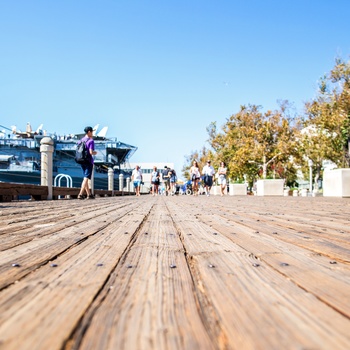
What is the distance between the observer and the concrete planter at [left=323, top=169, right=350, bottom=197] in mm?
12102

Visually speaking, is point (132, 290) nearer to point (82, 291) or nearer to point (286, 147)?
point (82, 291)

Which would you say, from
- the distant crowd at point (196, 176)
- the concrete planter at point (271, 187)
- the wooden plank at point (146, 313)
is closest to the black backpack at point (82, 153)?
the distant crowd at point (196, 176)

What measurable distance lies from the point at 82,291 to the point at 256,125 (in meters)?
35.0

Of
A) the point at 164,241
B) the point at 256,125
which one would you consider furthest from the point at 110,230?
the point at 256,125

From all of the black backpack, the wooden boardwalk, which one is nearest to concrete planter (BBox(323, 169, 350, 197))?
the black backpack

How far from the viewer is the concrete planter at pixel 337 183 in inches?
476

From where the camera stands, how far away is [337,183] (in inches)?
494

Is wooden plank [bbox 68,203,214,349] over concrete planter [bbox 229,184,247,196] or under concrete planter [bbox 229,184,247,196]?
under

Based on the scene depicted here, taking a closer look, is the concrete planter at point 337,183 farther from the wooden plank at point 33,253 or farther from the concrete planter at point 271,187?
the wooden plank at point 33,253

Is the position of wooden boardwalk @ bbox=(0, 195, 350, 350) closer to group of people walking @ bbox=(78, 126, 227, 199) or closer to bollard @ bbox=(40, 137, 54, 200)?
group of people walking @ bbox=(78, 126, 227, 199)

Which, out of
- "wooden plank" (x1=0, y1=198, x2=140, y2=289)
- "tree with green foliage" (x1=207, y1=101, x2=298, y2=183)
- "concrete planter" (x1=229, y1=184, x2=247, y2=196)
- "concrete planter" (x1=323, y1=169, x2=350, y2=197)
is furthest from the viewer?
"tree with green foliage" (x1=207, y1=101, x2=298, y2=183)

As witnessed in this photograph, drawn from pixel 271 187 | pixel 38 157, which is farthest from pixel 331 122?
pixel 38 157

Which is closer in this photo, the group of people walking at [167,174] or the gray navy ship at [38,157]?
the group of people walking at [167,174]

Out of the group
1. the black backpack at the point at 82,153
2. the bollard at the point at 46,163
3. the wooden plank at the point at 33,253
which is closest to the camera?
the wooden plank at the point at 33,253
